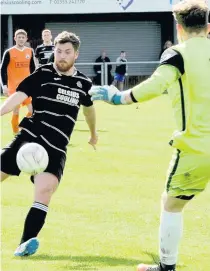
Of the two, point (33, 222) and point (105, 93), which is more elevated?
point (105, 93)

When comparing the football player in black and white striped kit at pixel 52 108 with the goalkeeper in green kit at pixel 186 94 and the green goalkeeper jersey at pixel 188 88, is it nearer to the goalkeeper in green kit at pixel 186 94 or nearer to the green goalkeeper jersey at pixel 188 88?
the goalkeeper in green kit at pixel 186 94

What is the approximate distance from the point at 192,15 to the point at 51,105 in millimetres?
2064

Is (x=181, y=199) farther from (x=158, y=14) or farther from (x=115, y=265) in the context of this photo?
(x=158, y=14)

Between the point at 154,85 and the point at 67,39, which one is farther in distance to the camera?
the point at 67,39

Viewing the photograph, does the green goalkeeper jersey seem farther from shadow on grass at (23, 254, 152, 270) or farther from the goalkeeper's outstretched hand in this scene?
shadow on grass at (23, 254, 152, 270)

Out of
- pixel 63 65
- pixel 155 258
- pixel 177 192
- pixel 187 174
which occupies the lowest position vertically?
pixel 155 258

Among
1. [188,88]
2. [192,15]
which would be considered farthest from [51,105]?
[192,15]

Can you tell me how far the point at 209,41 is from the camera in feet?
21.0

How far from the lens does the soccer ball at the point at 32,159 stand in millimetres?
7430

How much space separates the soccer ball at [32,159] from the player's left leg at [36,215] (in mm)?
119

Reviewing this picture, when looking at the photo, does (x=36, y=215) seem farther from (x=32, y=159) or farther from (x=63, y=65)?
(x=63, y=65)

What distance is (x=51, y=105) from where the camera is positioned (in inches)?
309

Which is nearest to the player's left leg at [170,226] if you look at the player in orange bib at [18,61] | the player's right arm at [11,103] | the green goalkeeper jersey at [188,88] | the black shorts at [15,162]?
the green goalkeeper jersey at [188,88]

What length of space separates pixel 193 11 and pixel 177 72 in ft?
1.53
